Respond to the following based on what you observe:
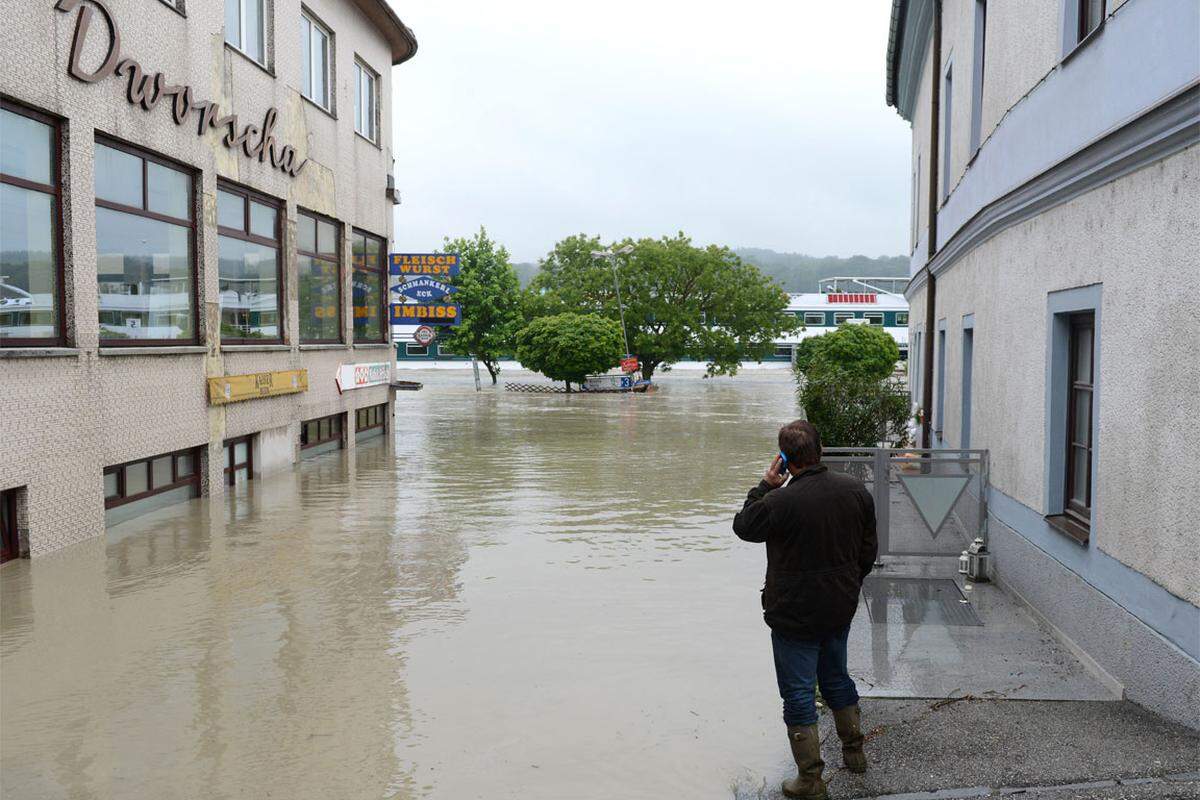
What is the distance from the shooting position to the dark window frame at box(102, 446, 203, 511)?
12.4 meters

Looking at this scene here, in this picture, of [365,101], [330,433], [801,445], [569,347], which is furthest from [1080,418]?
[569,347]

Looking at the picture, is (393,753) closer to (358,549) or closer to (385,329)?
(358,549)

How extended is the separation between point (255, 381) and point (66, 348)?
494 cm

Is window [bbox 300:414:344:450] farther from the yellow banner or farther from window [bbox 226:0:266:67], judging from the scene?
window [bbox 226:0:266:67]

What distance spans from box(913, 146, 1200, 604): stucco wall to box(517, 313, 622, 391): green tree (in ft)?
125

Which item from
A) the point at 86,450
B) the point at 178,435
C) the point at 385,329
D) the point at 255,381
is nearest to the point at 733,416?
the point at 385,329

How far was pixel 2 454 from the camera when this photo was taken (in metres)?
9.77

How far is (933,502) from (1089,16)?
4074mm

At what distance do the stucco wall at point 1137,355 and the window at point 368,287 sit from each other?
16.3m

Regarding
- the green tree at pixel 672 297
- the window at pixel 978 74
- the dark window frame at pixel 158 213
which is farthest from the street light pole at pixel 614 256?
the window at pixel 978 74

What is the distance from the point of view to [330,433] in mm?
20781

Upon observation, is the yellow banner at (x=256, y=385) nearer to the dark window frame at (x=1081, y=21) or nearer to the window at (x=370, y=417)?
the window at (x=370, y=417)

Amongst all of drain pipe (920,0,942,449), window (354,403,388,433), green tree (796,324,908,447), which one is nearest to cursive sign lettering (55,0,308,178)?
window (354,403,388,433)

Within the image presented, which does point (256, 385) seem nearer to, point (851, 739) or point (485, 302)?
point (851, 739)
